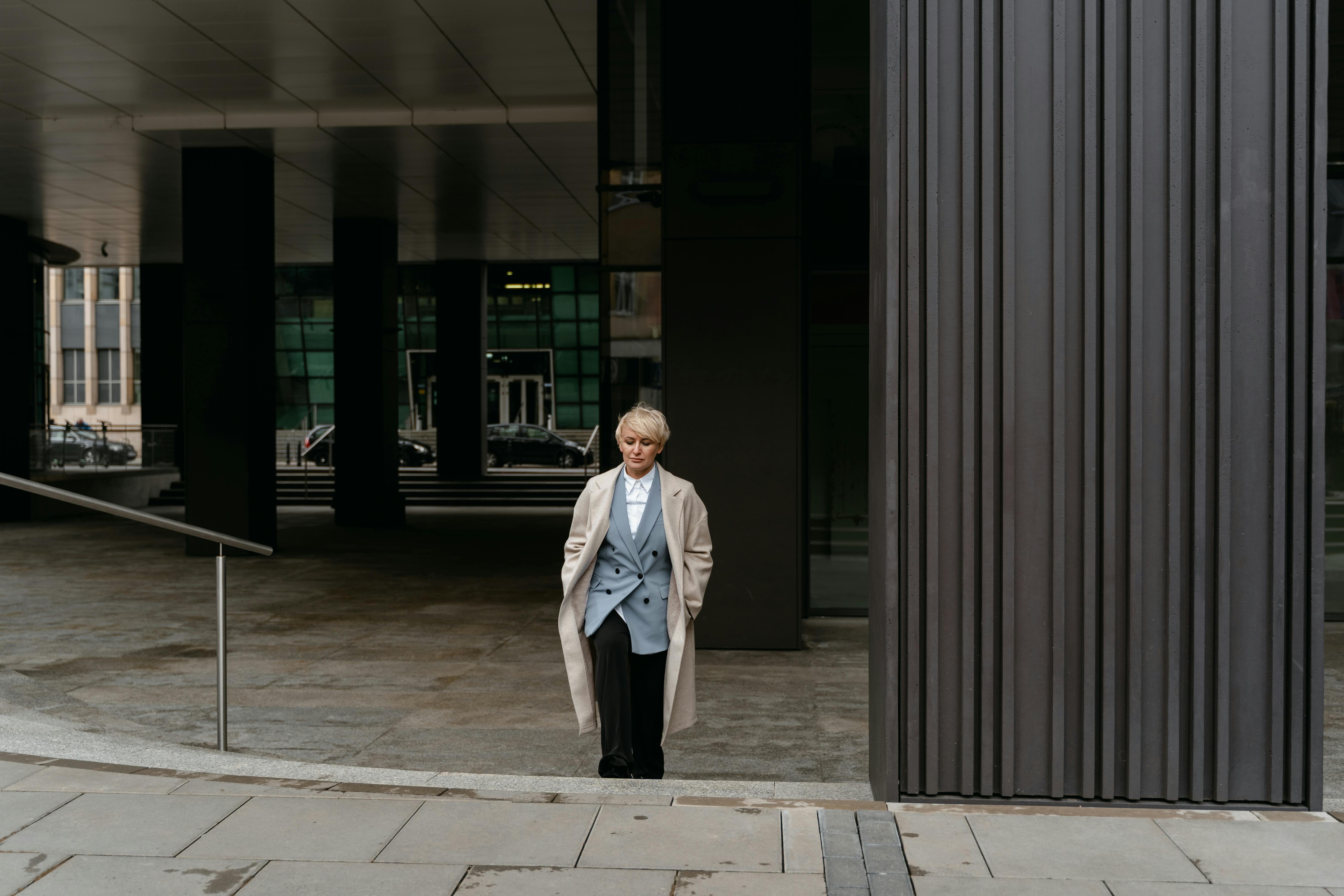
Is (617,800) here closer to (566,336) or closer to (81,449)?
(81,449)

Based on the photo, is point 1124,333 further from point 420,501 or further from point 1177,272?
point 420,501

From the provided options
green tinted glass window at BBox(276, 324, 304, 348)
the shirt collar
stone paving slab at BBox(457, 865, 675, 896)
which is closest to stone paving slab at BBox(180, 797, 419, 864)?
stone paving slab at BBox(457, 865, 675, 896)

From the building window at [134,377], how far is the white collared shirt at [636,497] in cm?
5523

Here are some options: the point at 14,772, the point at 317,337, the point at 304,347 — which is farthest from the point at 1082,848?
the point at 304,347

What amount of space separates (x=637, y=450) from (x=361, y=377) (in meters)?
16.6

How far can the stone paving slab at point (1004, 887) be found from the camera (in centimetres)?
323

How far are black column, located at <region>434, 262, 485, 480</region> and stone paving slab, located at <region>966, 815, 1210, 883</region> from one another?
78.5ft

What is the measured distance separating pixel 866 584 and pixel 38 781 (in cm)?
749

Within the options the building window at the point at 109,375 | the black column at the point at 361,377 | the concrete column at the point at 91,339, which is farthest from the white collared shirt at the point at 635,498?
the concrete column at the point at 91,339

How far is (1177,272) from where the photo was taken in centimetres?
395

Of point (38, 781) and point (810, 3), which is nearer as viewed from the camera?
point (38, 781)

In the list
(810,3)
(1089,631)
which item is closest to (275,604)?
(810,3)

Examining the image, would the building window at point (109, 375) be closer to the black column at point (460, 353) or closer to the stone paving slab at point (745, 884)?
the black column at point (460, 353)

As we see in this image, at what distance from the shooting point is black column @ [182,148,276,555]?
49.7 ft
